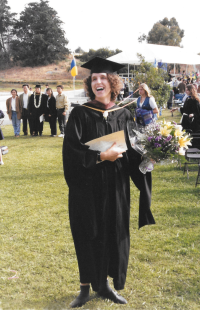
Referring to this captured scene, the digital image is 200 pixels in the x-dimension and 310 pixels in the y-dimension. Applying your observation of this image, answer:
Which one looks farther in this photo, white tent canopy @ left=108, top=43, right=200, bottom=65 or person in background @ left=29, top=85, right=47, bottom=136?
white tent canopy @ left=108, top=43, right=200, bottom=65

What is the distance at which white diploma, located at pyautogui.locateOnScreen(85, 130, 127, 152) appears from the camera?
2.53 m

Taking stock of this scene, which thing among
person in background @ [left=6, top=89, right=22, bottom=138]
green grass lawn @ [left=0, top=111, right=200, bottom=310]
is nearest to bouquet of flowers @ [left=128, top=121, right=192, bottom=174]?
green grass lawn @ [left=0, top=111, right=200, bottom=310]

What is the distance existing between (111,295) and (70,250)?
3.54 ft

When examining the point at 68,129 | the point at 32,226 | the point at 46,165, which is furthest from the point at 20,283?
the point at 46,165

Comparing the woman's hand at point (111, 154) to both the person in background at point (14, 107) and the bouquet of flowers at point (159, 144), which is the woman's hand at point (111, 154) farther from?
the person in background at point (14, 107)

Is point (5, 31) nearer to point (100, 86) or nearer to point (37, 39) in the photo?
point (37, 39)

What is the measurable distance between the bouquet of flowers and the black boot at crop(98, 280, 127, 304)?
1.14 meters

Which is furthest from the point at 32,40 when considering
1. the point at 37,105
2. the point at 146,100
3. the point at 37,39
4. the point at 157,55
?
the point at 146,100

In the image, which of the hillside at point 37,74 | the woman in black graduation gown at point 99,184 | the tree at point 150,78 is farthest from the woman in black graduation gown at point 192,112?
the hillside at point 37,74

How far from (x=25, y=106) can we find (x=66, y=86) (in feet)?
113

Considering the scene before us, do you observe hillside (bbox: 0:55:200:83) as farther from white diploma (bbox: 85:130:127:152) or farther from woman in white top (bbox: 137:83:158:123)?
white diploma (bbox: 85:130:127:152)

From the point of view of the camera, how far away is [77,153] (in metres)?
2.58

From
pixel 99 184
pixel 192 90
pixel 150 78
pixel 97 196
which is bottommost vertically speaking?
pixel 97 196

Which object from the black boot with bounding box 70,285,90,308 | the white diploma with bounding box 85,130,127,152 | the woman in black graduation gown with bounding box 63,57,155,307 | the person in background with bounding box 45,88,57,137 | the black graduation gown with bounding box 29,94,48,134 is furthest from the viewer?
the black graduation gown with bounding box 29,94,48,134
